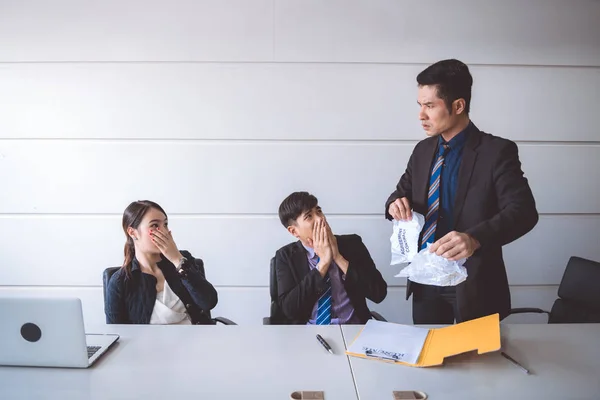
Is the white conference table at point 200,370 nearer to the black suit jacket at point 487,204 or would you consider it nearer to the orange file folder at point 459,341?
the orange file folder at point 459,341

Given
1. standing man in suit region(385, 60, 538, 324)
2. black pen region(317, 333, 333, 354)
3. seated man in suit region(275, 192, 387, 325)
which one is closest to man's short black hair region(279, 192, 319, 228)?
seated man in suit region(275, 192, 387, 325)

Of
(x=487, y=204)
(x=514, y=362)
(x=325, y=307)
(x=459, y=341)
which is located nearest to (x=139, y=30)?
(x=325, y=307)

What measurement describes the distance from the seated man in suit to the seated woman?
1.16ft

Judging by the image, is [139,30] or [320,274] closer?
[320,274]

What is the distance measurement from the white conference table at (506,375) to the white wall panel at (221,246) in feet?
5.10

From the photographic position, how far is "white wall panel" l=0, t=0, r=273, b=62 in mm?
3146

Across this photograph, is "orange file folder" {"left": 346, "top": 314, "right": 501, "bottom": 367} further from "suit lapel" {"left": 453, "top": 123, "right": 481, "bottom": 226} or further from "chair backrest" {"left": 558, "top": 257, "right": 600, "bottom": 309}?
"chair backrest" {"left": 558, "top": 257, "right": 600, "bottom": 309}

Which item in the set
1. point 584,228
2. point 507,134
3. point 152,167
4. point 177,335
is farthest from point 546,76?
point 177,335

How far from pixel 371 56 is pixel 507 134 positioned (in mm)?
926

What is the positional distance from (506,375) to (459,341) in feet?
0.55

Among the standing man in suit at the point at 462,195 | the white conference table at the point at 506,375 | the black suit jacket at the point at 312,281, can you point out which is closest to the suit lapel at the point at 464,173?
the standing man in suit at the point at 462,195

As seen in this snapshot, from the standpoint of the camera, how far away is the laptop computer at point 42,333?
152 cm

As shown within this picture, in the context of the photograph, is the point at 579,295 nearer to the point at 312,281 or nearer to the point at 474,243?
the point at 474,243

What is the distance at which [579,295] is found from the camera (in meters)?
2.32
